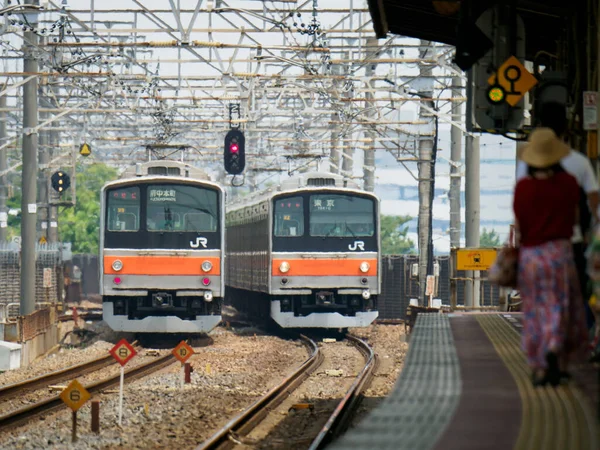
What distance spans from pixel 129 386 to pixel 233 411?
2.78 metres

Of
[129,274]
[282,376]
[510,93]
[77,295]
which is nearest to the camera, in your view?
[510,93]

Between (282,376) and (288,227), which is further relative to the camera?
(288,227)

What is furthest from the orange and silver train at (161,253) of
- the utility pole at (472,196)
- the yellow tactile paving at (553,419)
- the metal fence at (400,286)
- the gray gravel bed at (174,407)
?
the metal fence at (400,286)

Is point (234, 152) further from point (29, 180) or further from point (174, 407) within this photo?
point (174, 407)

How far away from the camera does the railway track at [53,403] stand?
12969mm

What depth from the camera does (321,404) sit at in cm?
1523

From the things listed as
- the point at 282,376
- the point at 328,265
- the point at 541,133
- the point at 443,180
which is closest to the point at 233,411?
the point at 282,376

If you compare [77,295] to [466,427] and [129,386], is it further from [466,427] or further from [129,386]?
[466,427]

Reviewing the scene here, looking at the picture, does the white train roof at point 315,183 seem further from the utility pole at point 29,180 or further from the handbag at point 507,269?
the handbag at point 507,269

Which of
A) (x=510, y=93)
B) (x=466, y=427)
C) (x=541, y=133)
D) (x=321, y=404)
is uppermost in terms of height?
(x=510, y=93)

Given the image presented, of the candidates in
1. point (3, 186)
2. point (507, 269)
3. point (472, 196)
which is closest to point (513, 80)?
point (507, 269)

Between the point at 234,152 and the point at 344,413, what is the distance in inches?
668

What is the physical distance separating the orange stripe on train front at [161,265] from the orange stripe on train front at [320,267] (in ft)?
6.89

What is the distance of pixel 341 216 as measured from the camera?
25.2 meters
